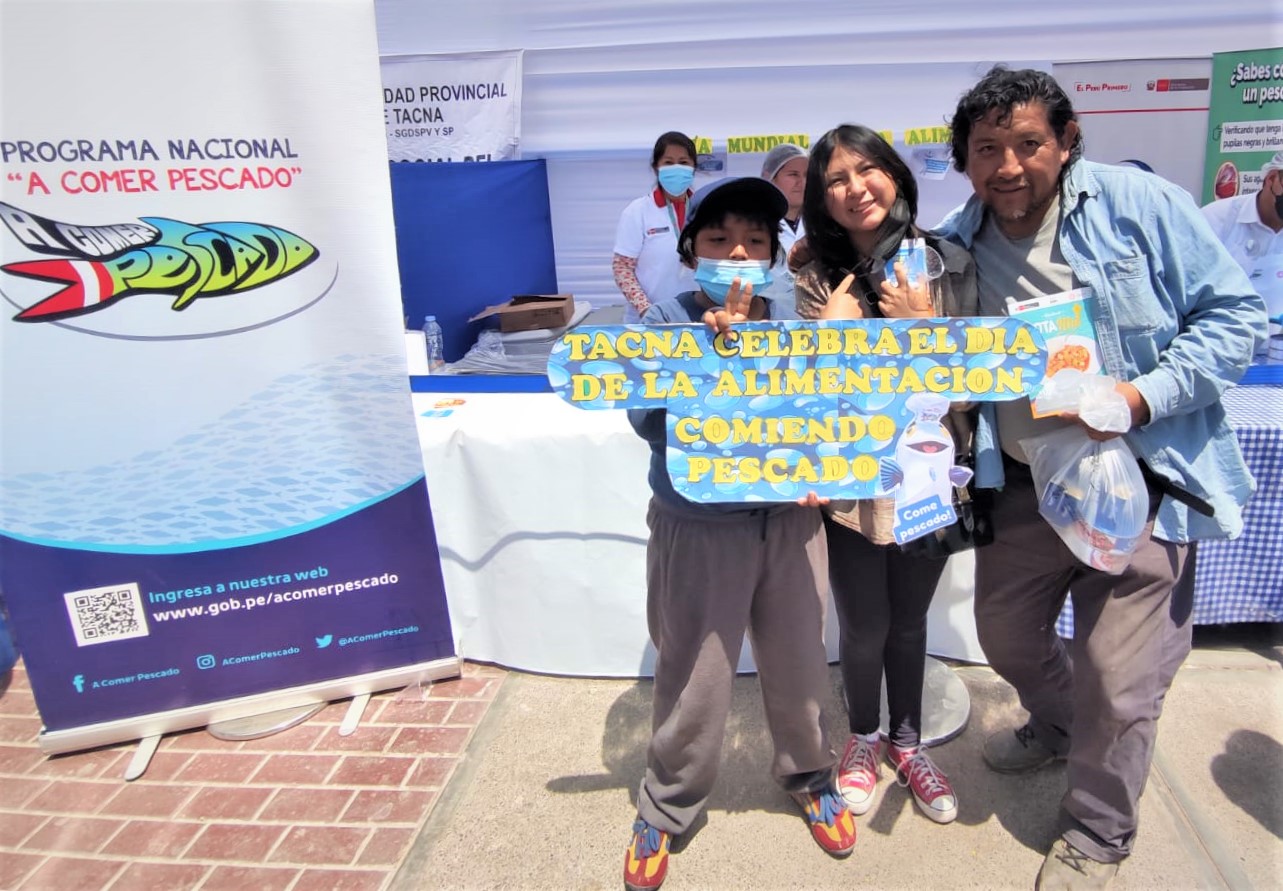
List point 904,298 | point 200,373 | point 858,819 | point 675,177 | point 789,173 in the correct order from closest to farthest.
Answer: point 904,298 → point 858,819 → point 200,373 → point 789,173 → point 675,177

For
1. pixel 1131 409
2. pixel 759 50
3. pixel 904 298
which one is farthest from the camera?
pixel 759 50

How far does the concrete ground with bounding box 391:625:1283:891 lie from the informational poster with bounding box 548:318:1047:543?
103 cm

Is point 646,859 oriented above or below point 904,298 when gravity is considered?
Answer: below

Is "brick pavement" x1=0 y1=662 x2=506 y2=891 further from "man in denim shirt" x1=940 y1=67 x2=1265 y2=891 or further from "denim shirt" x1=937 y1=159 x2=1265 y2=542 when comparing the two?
"denim shirt" x1=937 y1=159 x2=1265 y2=542

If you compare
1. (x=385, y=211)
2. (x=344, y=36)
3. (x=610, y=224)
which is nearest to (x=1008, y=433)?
(x=385, y=211)

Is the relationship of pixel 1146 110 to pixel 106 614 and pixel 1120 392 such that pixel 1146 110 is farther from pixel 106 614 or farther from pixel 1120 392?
pixel 106 614

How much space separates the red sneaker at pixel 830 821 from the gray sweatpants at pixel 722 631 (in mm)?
165

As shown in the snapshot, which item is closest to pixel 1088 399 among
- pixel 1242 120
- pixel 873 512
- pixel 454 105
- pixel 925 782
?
pixel 873 512

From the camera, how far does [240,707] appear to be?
2686 mm

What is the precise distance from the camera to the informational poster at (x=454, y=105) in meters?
5.47

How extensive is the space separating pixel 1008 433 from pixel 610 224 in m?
4.71

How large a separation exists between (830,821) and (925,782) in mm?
342

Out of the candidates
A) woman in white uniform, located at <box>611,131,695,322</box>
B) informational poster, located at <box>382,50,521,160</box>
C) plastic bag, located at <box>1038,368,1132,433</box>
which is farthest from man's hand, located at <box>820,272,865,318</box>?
informational poster, located at <box>382,50,521,160</box>

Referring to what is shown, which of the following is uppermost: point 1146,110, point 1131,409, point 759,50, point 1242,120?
point 759,50
